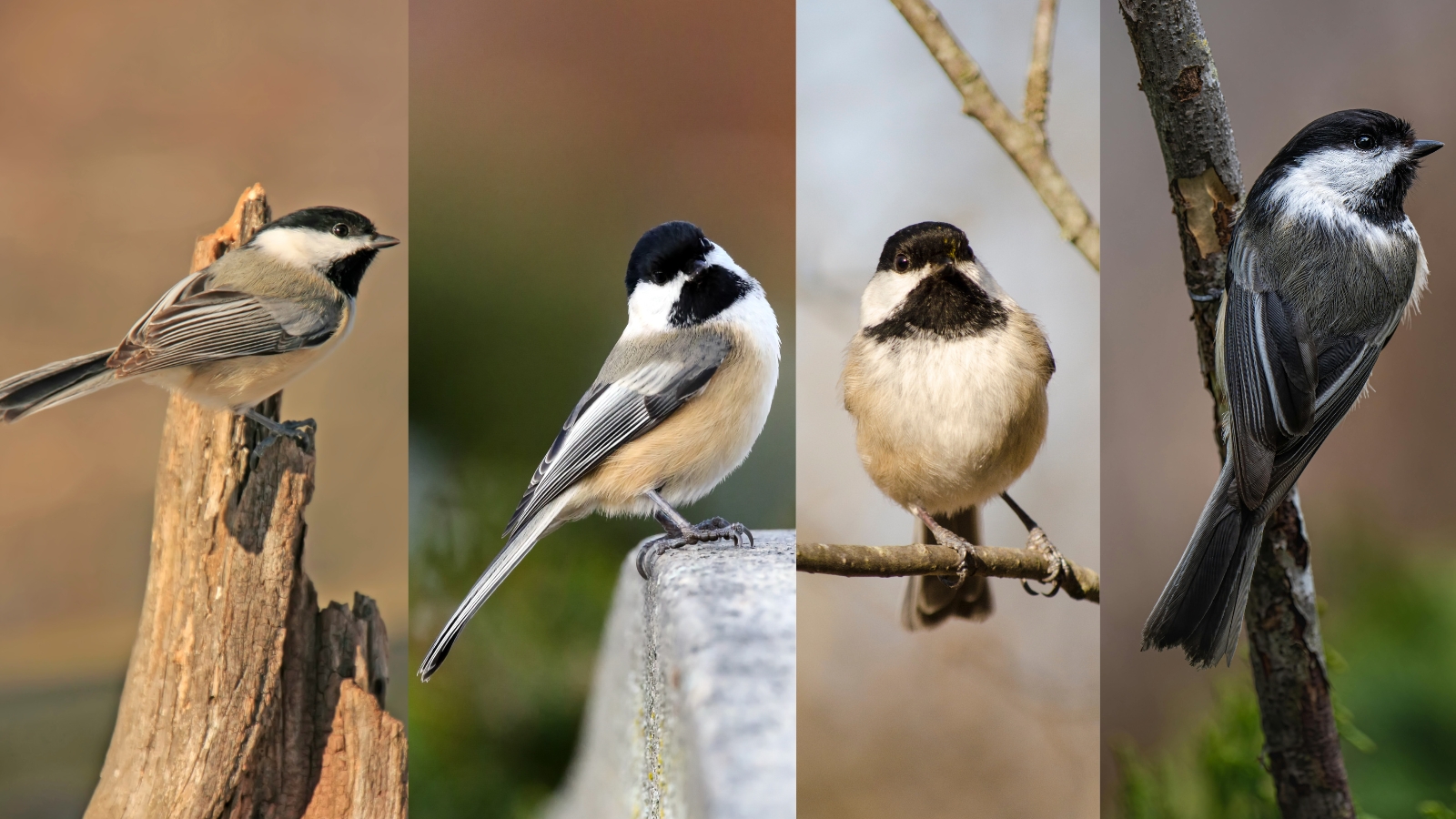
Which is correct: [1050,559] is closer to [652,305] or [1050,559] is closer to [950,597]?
[950,597]

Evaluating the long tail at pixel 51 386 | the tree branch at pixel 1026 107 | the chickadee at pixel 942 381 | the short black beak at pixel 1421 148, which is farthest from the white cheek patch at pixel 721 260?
the short black beak at pixel 1421 148

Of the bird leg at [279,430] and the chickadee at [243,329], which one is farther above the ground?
the chickadee at [243,329]

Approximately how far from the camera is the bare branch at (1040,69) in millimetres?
1578

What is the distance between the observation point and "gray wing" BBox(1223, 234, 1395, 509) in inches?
56.7

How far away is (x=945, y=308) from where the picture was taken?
4.79 ft

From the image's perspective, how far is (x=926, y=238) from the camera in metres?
1.46

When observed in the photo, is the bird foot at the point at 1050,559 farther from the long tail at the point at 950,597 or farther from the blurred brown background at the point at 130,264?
the blurred brown background at the point at 130,264

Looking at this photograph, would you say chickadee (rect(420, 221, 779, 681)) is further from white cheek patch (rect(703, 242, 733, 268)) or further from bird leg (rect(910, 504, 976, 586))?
bird leg (rect(910, 504, 976, 586))

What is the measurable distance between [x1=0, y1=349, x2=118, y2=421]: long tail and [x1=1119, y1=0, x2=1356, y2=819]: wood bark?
1.86m

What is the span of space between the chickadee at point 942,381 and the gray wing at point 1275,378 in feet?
1.06

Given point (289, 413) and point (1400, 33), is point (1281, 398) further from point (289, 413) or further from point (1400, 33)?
point (289, 413)

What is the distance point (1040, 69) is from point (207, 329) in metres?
1.51

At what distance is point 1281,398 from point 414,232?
4.89 feet

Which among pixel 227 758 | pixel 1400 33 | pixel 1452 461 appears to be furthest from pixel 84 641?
pixel 1400 33
